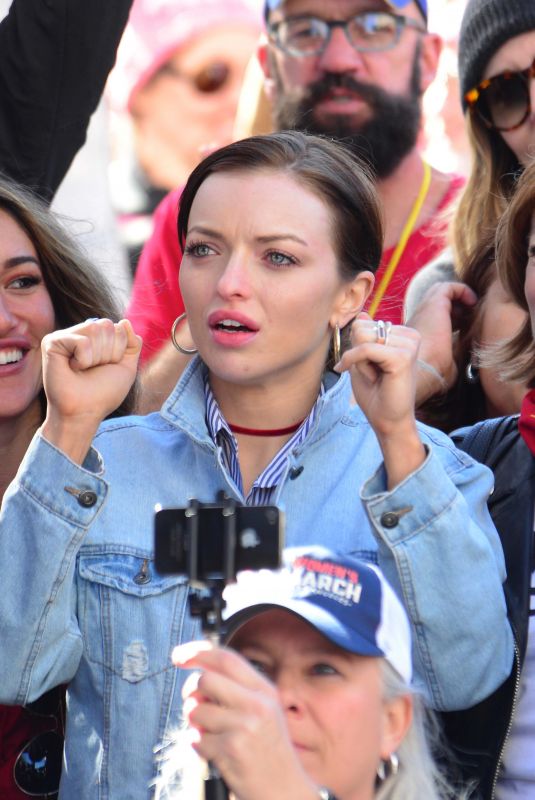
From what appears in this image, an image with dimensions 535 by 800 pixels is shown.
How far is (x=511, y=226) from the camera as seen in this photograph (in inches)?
122

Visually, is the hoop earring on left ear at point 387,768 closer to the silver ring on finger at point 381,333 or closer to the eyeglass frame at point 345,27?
the silver ring on finger at point 381,333

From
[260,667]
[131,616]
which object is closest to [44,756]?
[131,616]

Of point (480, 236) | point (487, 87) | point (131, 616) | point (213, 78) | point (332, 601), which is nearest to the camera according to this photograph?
point (332, 601)

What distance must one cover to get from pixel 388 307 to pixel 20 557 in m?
1.54

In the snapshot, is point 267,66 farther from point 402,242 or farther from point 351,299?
point 351,299

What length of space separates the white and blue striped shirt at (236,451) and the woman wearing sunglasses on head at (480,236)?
0.64 metres

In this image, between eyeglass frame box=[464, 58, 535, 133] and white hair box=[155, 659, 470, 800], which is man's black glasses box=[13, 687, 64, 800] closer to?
white hair box=[155, 659, 470, 800]

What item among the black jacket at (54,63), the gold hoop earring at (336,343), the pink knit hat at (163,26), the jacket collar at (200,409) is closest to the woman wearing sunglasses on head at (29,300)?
the black jacket at (54,63)

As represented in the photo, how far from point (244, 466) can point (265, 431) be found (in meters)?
0.08

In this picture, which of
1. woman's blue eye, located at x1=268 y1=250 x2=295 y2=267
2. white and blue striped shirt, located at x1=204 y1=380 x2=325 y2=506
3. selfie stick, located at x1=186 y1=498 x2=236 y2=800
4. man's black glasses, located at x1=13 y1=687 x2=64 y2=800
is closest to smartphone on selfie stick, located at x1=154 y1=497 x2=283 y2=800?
selfie stick, located at x1=186 y1=498 x2=236 y2=800

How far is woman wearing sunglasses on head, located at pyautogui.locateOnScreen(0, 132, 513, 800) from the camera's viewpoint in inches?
97.5

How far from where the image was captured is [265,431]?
2820 millimetres

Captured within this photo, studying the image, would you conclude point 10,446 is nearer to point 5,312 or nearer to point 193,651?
point 5,312

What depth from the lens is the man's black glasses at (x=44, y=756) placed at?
2.87 meters
